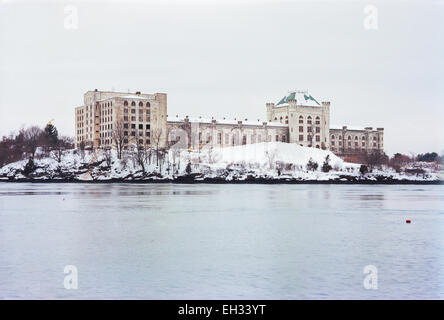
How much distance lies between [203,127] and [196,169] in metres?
38.3

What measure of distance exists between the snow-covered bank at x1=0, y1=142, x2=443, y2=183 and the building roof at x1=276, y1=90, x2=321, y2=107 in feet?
146

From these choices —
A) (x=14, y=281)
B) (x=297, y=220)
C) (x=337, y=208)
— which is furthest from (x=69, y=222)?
(x=337, y=208)

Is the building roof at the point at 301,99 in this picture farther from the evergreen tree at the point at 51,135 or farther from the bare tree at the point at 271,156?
the evergreen tree at the point at 51,135

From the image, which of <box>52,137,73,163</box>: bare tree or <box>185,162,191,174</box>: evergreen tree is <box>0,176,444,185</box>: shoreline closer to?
<box>185,162,191,174</box>: evergreen tree

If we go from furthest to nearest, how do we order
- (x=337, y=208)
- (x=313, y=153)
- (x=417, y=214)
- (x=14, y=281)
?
(x=313, y=153), (x=337, y=208), (x=417, y=214), (x=14, y=281)

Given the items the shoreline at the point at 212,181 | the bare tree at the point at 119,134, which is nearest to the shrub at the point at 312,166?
the shoreline at the point at 212,181

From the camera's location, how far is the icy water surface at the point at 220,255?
1588 centimetres

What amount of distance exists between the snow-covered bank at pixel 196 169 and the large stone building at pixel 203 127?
12.3 meters

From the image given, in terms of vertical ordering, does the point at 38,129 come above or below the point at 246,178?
above

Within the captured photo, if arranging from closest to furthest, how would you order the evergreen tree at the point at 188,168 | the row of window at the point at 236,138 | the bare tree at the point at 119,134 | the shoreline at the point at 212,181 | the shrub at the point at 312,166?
1. the shoreline at the point at 212,181
2. the evergreen tree at the point at 188,168
3. the shrub at the point at 312,166
4. the bare tree at the point at 119,134
5. the row of window at the point at 236,138

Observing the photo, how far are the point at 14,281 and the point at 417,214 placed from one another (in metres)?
27.4
